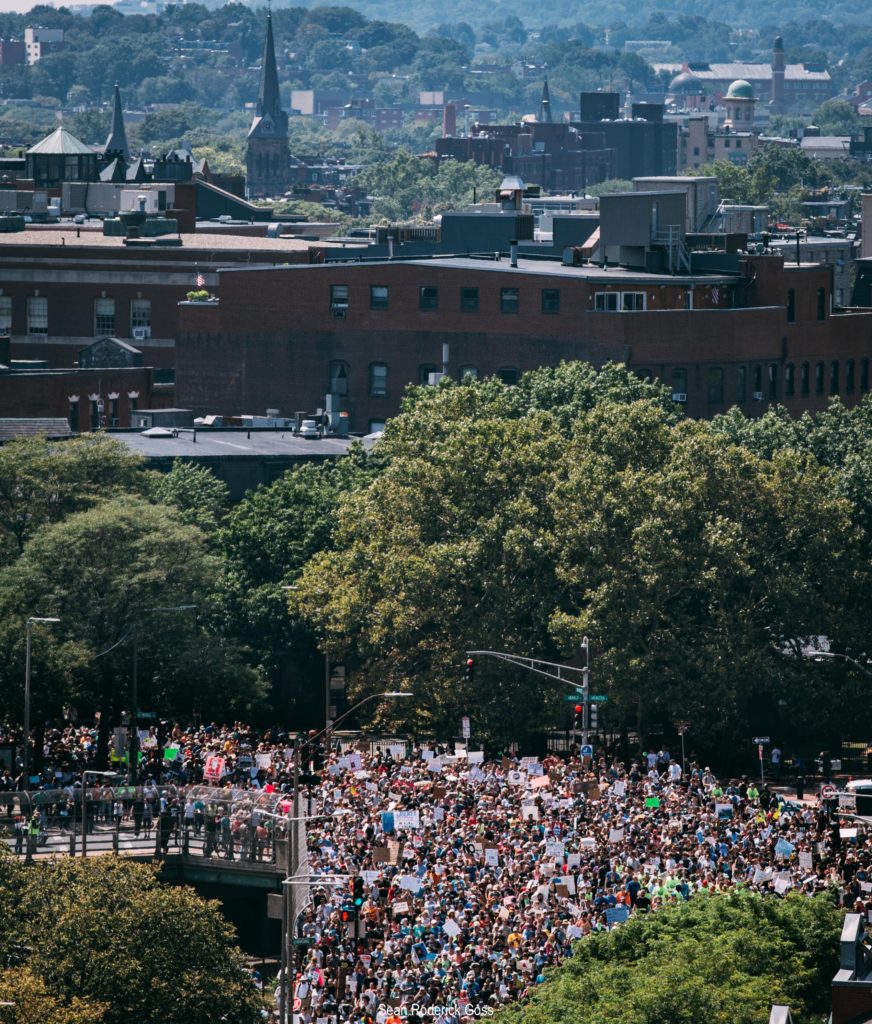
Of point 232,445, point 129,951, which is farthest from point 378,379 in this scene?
point 129,951

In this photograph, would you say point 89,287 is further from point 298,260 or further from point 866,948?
point 866,948

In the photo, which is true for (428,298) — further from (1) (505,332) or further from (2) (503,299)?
(1) (505,332)

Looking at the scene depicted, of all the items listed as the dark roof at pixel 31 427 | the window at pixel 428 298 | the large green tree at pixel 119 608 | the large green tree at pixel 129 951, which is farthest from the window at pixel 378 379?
the large green tree at pixel 129 951

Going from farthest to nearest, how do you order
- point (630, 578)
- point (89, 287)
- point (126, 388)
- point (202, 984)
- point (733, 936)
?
point (89, 287)
point (126, 388)
point (630, 578)
point (202, 984)
point (733, 936)

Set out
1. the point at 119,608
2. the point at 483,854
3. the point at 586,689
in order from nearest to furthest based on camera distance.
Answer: the point at 483,854, the point at 586,689, the point at 119,608

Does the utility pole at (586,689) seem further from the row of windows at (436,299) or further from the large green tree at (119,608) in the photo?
the row of windows at (436,299)

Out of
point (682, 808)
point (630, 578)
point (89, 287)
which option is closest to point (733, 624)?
point (630, 578)
